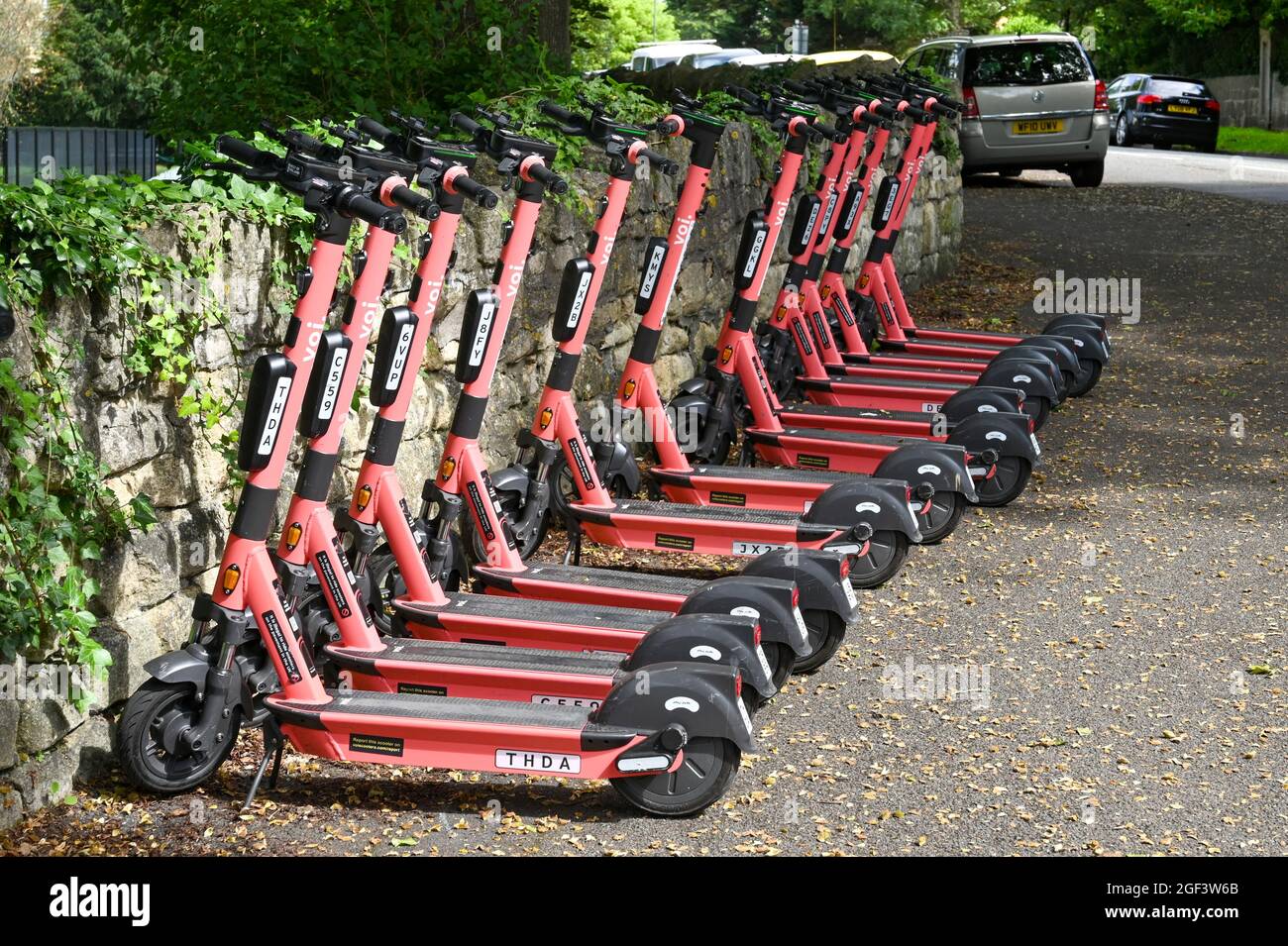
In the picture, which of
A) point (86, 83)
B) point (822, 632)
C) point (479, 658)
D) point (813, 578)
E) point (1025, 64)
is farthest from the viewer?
point (86, 83)

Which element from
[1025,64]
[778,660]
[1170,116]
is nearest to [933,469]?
[778,660]

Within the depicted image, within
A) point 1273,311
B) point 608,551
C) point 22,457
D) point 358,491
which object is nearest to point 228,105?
point 608,551

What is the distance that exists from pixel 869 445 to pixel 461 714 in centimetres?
359

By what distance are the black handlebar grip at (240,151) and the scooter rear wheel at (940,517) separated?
11.2 ft

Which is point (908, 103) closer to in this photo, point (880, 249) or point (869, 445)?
point (880, 249)

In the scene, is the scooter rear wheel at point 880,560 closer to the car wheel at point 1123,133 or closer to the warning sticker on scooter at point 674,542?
the warning sticker on scooter at point 674,542

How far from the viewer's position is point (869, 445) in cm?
748

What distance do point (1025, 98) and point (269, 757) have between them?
1412 cm

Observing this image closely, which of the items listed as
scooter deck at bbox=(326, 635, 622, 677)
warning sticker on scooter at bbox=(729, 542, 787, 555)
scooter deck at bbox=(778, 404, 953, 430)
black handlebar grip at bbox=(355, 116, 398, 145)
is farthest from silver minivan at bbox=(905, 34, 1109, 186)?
scooter deck at bbox=(326, 635, 622, 677)

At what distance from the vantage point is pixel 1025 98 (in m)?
16.8

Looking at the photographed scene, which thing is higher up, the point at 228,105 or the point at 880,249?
the point at 228,105

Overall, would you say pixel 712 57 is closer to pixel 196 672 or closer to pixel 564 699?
pixel 564 699

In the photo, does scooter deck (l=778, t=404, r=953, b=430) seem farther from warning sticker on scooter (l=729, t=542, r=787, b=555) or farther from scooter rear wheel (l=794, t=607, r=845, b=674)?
scooter rear wheel (l=794, t=607, r=845, b=674)

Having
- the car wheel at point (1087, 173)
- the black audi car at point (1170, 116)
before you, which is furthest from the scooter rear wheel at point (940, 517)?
the black audi car at point (1170, 116)
